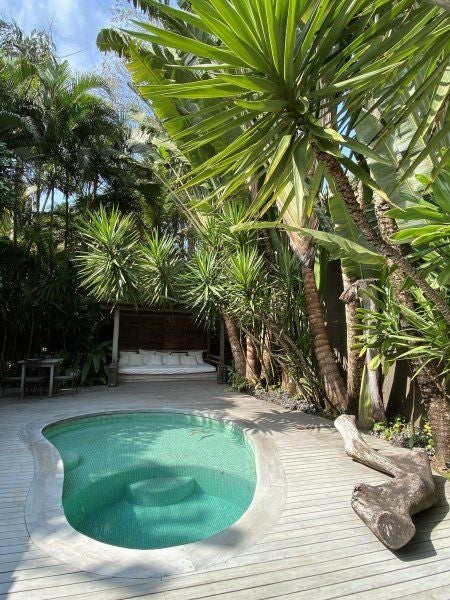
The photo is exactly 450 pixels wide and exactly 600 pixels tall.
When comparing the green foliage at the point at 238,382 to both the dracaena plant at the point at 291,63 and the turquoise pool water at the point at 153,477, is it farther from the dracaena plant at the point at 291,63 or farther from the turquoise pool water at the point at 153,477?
the dracaena plant at the point at 291,63

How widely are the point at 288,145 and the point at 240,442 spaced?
4.73 metres

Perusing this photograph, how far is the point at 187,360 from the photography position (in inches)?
452

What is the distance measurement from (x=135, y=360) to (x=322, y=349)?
6224 millimetres

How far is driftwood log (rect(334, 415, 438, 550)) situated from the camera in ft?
8.89

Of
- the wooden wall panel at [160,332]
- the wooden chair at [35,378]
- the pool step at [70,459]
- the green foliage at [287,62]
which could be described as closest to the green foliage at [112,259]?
the wooden chair at [35,378]

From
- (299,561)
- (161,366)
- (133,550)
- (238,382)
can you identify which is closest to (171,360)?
(161,366)

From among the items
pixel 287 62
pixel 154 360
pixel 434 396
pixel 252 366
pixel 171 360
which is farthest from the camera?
pixel 171 360

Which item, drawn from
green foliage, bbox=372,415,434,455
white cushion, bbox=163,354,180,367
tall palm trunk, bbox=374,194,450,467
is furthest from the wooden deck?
white cushion, bbox=163,354,180,367

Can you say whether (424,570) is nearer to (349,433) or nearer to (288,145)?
(349,433)

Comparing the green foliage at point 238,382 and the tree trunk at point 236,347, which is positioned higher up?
the tree trunk at point 236,347

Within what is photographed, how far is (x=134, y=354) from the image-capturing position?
36.8 ft

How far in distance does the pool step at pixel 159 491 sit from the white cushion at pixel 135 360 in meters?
6.49

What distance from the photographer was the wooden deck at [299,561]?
7.32 ft

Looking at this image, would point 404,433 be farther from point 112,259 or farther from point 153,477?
point 112,259
